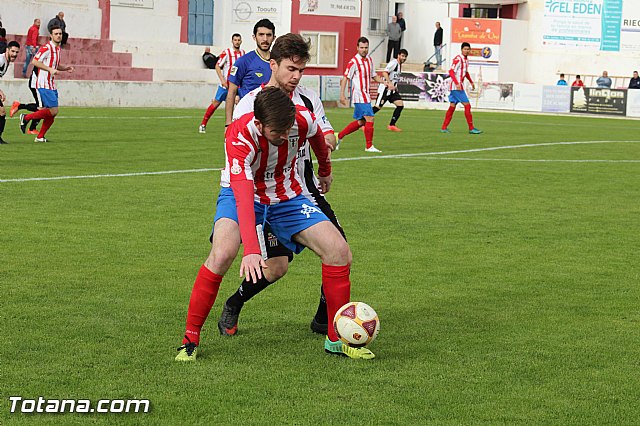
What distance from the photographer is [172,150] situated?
18484 mm

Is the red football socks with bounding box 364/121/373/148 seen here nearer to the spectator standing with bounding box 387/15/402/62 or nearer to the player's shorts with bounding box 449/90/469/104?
the player's shorts with bounding box 449/90/469/104

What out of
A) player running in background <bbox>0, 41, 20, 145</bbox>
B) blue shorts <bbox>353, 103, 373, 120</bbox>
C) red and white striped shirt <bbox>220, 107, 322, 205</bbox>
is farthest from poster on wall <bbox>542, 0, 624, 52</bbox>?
red and white striped shirt <bbox>220, 107, 322, 205</bbox>

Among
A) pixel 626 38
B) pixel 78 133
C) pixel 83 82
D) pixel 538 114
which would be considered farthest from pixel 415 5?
pixel 78 133

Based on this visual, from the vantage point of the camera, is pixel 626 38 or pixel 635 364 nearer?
pixel 635 364

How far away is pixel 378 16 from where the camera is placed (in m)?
54.5

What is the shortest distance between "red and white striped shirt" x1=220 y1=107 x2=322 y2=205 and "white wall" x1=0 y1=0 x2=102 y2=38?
3083 cm

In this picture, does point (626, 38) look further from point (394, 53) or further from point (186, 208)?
point (186, 208)

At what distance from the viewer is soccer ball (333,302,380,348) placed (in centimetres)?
579

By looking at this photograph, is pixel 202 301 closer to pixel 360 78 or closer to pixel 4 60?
pixel 360 78

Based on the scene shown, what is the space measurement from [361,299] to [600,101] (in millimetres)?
33533

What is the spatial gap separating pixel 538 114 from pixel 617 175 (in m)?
23.2

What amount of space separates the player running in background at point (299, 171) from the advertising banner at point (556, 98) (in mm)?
34847

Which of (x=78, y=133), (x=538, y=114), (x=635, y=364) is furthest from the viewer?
(x=538, y=114)

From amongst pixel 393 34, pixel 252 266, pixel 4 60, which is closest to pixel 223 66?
pixel 4 60
